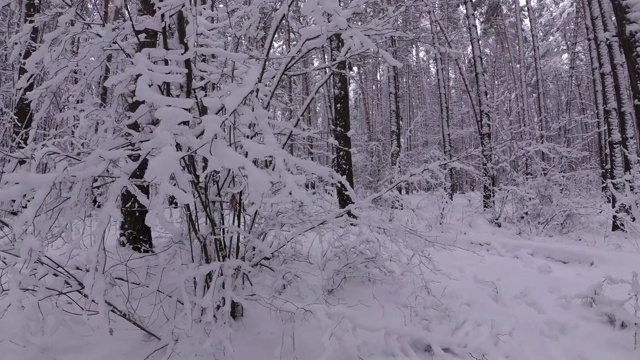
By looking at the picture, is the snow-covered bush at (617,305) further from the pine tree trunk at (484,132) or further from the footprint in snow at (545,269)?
the pine tree trunk at (484,132)

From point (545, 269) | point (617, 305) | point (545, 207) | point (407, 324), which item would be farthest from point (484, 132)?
point (407, 324)

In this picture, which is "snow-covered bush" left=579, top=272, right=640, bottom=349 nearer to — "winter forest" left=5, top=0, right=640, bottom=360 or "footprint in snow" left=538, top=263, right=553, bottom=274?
"winter forest" left=5, top=0, right=640, bottom=360

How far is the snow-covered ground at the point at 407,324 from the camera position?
2.42 metres

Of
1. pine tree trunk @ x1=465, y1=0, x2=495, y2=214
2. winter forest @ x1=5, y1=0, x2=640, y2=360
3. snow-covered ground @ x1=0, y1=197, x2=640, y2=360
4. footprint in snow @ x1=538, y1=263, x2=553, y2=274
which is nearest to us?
winter forest @ x1=5, y1=0, x2=640, y2=360

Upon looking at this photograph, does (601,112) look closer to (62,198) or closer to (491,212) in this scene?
(491,212)

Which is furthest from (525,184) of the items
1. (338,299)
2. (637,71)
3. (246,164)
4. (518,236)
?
(246,164)

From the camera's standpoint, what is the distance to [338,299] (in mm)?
3205

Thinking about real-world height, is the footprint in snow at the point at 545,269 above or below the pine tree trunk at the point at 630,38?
below

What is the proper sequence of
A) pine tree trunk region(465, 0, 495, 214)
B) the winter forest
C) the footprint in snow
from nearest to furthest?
the winter forest
the footprint in snow
pine tree trunk region(465, 0, 495, 214)

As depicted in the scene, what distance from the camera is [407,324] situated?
9.75ft

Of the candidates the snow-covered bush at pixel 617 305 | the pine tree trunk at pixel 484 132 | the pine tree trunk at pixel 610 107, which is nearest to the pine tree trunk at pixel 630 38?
the snow-covered bush at pixel 617 305

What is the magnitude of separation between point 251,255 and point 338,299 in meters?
0.87

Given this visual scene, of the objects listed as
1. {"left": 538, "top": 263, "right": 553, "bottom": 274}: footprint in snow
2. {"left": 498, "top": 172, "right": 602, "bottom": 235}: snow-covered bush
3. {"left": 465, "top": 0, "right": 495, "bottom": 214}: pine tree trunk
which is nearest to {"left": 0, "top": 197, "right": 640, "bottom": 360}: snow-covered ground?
{"left": 538, "top": 263, "right": 553, "bottom": 274}: footprint in snow

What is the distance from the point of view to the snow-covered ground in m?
2.42
